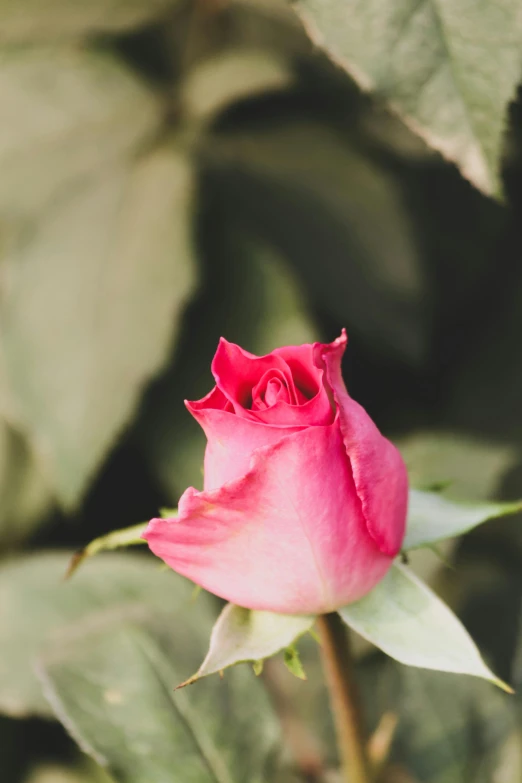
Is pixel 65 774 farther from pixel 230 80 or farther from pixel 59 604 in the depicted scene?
pixel 230 80

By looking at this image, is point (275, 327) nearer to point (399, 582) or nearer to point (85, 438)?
point (85, 438)

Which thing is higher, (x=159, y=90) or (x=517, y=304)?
(x=159, y=90)

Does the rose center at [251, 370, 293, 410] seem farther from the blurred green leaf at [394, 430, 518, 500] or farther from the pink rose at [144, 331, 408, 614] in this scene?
the blurred green leaf at [394, 430, 518, 500]

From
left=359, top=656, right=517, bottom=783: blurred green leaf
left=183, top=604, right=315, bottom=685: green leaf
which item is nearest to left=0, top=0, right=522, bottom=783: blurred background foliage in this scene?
left=359, top=656, right=517, bottom=783: blurred green leaf

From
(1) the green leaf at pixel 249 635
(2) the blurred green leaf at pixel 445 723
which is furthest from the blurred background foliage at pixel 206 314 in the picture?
(1) the green leaf at pixel 249 635

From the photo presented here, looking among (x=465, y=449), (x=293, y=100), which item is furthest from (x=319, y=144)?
(x=465, y=449)

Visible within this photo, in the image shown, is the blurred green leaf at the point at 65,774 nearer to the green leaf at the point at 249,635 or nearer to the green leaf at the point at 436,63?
the green leaf at the point at 249,635
